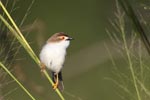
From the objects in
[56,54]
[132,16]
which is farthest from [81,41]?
[132,16]

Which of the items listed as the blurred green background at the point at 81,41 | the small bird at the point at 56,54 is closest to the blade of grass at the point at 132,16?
the small bird at the point at 56,54

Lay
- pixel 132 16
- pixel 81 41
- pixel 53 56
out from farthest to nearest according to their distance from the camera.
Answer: pixel 81 41, pixel 53 56, pixel 132 16

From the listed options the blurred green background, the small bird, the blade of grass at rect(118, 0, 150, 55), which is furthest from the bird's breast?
the blurred green background

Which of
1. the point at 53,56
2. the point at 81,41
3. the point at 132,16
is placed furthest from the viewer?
the point at 81,41

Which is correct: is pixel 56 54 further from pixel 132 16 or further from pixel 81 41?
pixel 81 41

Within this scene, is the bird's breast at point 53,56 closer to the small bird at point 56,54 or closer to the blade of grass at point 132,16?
the small bird at point 56,54

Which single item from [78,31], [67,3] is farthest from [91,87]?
[67,3]
